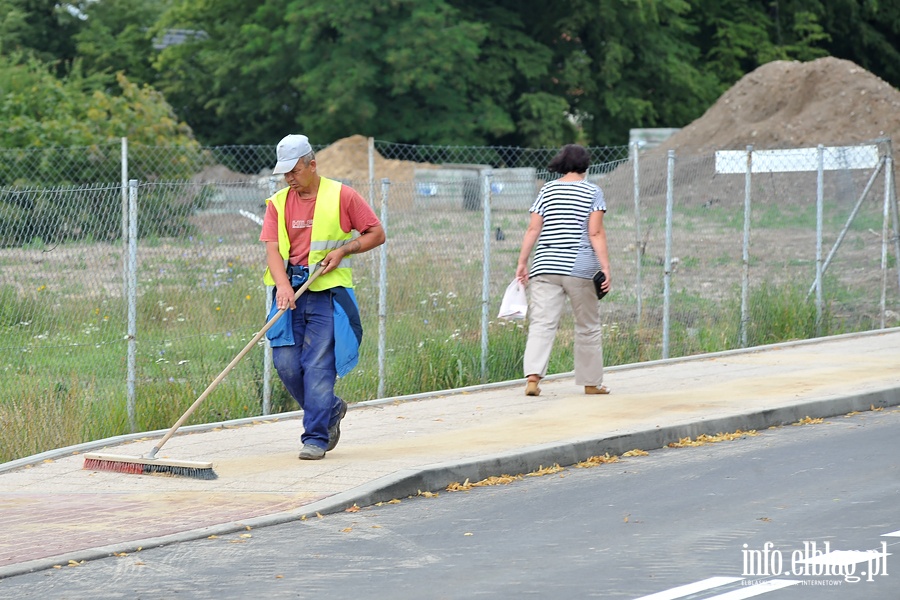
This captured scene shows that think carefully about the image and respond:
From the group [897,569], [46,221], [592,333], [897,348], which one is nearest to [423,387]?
[592,333]

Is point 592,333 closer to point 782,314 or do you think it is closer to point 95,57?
point 782,314

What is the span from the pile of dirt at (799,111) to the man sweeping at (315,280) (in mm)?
29290

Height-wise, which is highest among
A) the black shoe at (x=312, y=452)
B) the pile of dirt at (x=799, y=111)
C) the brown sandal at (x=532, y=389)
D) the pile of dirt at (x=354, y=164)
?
the pile of dirt at (x=799, y=111)

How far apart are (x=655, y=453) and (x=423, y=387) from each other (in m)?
3.03

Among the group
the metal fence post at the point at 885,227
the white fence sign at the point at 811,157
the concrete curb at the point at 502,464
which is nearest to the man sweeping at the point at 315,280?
the concrete curb at the point at 502,464

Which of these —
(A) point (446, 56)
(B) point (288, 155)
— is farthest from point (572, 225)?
(A) point (446, 56)

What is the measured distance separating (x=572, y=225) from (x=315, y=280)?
3.06 m

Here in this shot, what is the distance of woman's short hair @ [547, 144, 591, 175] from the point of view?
36.7 feet

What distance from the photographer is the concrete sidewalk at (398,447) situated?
720cm

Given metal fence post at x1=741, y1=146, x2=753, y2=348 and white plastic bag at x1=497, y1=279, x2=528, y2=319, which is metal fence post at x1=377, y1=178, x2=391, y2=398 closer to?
white plastic bag at x1=497, y1=279, x2=528, y2=319

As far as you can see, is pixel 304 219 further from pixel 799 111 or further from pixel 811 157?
pixel 799 111

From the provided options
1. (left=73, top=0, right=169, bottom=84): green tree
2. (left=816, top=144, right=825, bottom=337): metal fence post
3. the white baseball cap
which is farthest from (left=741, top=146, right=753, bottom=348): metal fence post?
(left=73, top=0, right=169, bottom=84): green tree

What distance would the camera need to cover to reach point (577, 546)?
6.70 meters

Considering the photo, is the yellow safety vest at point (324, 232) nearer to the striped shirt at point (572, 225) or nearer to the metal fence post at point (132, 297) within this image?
the metal fence post at point (132, 297)
